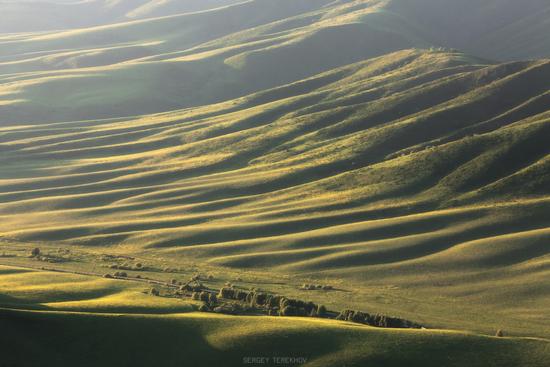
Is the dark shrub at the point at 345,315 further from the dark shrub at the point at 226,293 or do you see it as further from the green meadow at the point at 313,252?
the dark shrub at the point at 226,293

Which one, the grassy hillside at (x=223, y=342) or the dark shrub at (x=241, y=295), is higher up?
the grassy hillside at (x=223, y=342)

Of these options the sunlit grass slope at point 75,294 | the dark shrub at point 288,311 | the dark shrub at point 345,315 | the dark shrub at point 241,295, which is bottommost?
the dark shrub at point 345,315

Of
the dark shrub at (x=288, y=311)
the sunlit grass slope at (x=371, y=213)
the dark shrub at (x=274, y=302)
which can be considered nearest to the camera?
the dark shrub at (x=288, y=311)

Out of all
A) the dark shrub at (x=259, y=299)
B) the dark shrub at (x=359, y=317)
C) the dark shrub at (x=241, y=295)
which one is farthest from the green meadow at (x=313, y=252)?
the dark shrub at (x=241, y=295)

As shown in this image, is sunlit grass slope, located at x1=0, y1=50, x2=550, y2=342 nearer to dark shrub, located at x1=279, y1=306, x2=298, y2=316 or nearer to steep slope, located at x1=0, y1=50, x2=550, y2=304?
steep slope, located at x1=0, y1=50, x2=550, y2=304

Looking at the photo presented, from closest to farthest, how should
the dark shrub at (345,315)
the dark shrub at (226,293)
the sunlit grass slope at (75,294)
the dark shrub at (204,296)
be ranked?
the sunlit grass slope at (75,294) < the dark shrub at (345,315) < the dark shrub at (204,296) < the dark shrub at (226,293)

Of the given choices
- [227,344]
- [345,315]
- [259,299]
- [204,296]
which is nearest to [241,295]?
[259,299]

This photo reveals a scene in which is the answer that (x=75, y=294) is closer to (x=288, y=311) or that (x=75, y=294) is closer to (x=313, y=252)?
(x=288, y=311)

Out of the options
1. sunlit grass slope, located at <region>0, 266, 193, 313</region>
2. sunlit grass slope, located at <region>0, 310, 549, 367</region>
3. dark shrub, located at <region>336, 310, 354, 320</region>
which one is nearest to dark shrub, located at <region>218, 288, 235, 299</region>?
sunlit grass slope, located at <region>0, 266, 193, 313</region>

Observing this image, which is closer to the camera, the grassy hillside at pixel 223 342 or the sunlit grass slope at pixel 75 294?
the grassy hillside at pixel 223 342
